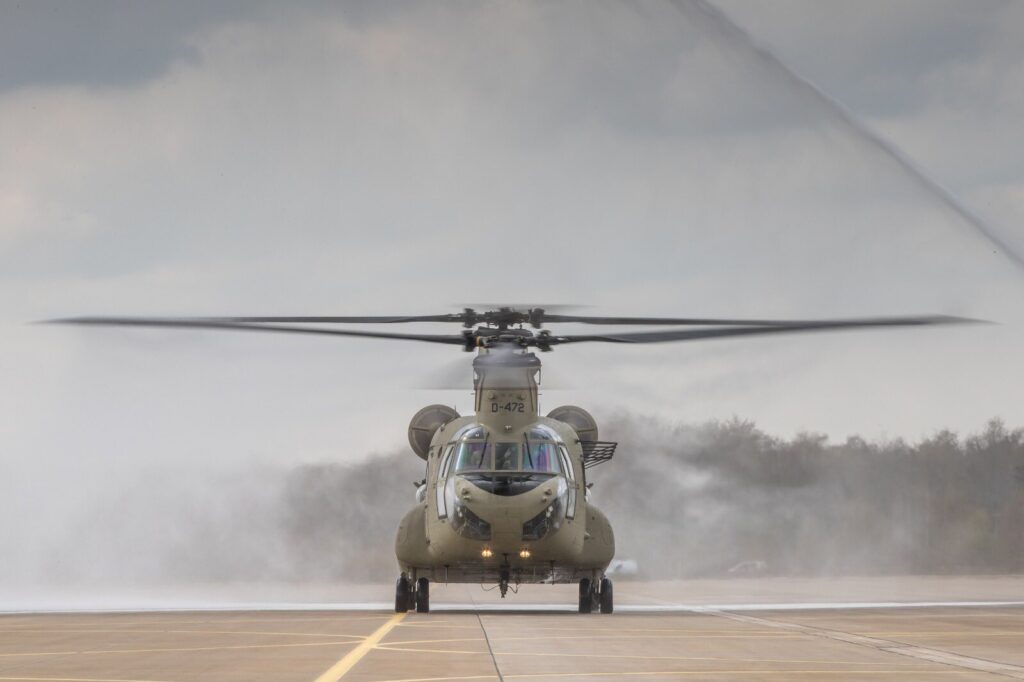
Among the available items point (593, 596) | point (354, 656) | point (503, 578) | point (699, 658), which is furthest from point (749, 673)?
point (593, 596)

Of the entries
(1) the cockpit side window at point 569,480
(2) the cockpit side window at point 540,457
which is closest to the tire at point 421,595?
(1) the cockpit side window at point 569,480

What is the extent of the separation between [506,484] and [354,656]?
12.0m

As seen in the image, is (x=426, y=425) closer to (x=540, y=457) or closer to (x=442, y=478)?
(x=442, y=478)

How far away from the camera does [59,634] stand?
22641 millimetres

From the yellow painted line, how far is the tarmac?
16 millimetres

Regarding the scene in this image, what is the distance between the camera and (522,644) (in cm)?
2000

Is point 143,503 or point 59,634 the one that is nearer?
point 59,634

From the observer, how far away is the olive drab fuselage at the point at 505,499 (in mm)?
29734

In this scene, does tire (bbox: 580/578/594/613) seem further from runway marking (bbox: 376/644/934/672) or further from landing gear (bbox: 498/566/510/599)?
runway marking (bbox: 376/644/934/672)

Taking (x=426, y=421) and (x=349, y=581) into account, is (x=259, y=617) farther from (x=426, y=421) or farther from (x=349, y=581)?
(x=349, y=581)

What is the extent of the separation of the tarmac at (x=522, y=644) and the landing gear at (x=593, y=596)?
49cm

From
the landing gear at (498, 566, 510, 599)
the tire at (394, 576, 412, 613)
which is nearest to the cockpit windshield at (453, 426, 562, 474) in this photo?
the landing gear at (498, 566, 510, 599)

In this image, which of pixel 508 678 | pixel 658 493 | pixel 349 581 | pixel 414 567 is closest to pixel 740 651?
pixel 508 678

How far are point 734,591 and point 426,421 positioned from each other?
17.3 meters
